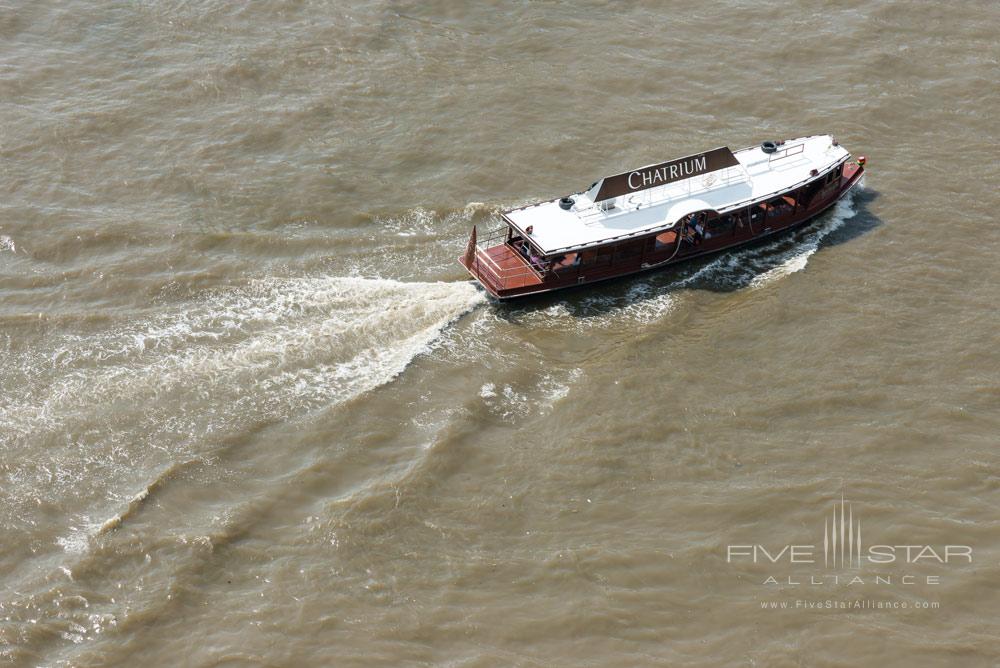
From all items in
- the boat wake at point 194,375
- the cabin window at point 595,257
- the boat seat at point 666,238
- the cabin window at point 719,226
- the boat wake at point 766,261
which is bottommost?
the boat wake at point 194,375

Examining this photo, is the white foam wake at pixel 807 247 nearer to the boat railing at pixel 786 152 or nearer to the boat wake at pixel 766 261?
the boat wake at pixel 766 261

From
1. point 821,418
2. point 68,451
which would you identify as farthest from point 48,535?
point 821,418

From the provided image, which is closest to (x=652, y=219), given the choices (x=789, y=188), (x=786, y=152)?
(x=789, y=188)

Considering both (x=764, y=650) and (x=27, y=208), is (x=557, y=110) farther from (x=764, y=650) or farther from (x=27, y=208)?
(x=764, y=650)

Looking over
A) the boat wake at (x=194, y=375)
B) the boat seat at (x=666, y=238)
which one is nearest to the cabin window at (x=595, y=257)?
the boat seat at (x=666, y=238)

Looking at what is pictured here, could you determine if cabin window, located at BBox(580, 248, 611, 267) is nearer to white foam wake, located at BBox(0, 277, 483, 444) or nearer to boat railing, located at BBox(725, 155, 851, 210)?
white foam wake, located at BBox(0, 277, 483, 444)
